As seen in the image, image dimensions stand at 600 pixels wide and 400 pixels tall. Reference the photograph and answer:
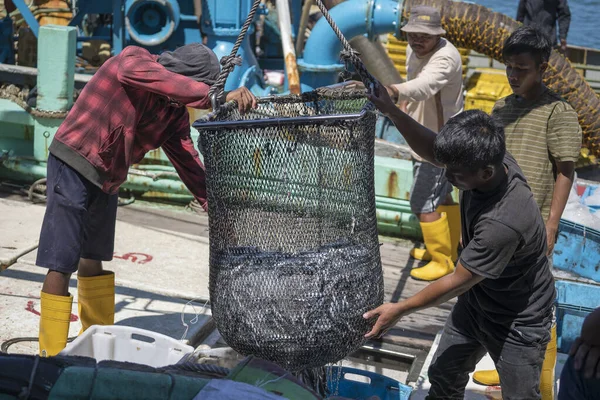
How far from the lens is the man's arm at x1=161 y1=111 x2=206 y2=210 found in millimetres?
4109

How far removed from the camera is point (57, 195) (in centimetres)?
374

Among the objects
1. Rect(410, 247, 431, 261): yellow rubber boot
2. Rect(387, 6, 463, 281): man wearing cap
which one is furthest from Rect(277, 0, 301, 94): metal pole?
Rect(410, 247, 431, 261): yellow rubber boot

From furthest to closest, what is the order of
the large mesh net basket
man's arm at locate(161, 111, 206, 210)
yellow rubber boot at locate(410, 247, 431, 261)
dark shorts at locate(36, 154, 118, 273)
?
yellow rubber boot at locate(410, 247, 431, 261)
man's arm at locate(161, 111, 206, 210)
dark shorts at locate(36, 154, 118, 273)
the large mesh net basket

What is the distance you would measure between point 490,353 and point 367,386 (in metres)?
0.74

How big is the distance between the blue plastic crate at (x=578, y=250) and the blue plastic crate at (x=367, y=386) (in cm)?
210

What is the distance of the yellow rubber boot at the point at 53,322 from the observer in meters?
3.76

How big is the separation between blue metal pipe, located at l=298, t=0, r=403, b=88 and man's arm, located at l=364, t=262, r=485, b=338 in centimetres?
402

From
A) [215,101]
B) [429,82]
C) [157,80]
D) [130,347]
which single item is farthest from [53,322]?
[429,82]

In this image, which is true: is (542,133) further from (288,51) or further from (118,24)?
(118,24)

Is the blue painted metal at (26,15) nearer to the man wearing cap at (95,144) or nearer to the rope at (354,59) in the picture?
the man wearing cap at (95,144)

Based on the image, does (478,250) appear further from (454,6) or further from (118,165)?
(454,6)

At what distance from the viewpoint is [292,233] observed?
3.34 metres

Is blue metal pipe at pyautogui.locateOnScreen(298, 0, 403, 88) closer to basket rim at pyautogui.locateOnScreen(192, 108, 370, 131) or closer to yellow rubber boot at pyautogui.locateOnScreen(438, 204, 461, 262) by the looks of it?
yellow rubber boot at pyautogui.locateOnScreen(438, 204, 461, 262)

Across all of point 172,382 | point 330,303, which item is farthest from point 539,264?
point 172,382
